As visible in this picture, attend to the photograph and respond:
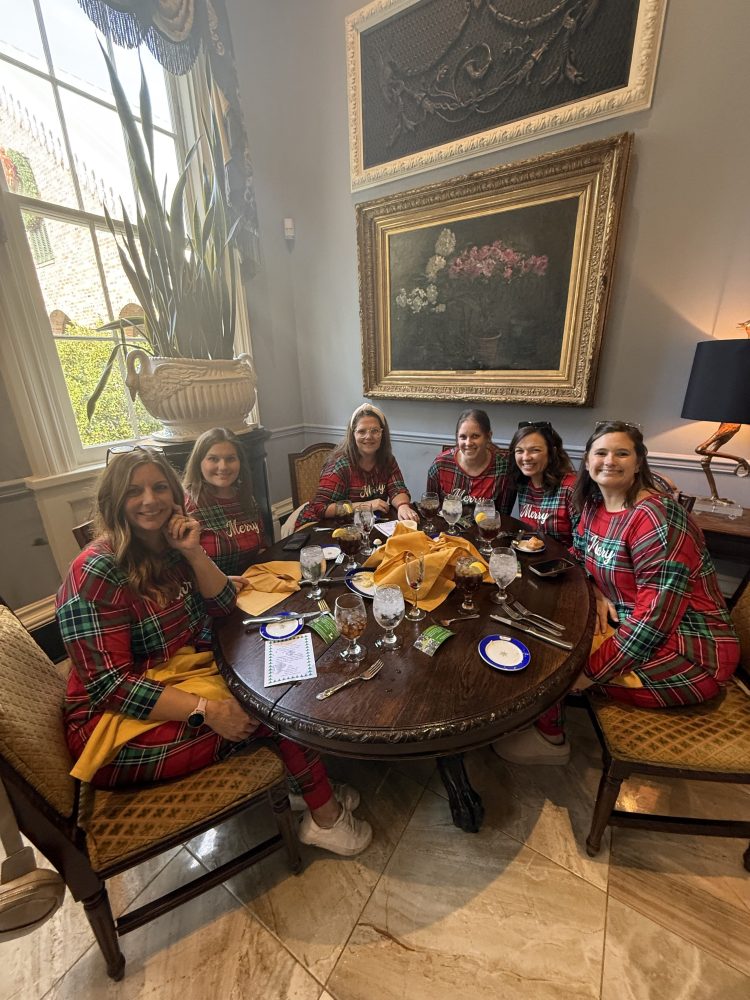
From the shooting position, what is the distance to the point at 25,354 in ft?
6.63

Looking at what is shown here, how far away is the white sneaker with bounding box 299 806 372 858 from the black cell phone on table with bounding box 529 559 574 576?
1.03 m

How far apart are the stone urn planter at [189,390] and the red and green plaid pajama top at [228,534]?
2.77 ft

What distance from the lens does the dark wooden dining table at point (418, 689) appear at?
2.82ft

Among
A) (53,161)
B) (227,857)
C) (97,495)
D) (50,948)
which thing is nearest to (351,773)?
(227,857)

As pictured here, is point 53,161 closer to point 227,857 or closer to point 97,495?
point 97,495

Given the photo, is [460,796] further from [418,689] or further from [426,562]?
[426,562]

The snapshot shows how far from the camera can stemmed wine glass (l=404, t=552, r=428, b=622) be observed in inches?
48.0

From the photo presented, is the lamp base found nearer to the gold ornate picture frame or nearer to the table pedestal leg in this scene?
the table pedestal leg

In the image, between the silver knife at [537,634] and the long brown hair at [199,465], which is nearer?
the silver knife at [537,634]

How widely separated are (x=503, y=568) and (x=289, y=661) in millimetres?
690

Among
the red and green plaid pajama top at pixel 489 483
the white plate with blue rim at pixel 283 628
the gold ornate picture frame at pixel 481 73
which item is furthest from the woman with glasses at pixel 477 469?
the gold ornate picture frame at pixel 481 73

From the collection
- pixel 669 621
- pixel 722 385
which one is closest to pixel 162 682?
pixel 669 621

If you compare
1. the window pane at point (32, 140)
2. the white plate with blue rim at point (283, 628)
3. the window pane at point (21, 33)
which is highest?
the window pane at point (21, 33)

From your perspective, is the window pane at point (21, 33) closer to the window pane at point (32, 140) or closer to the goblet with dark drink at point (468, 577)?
the window pane at point (32, 140)
